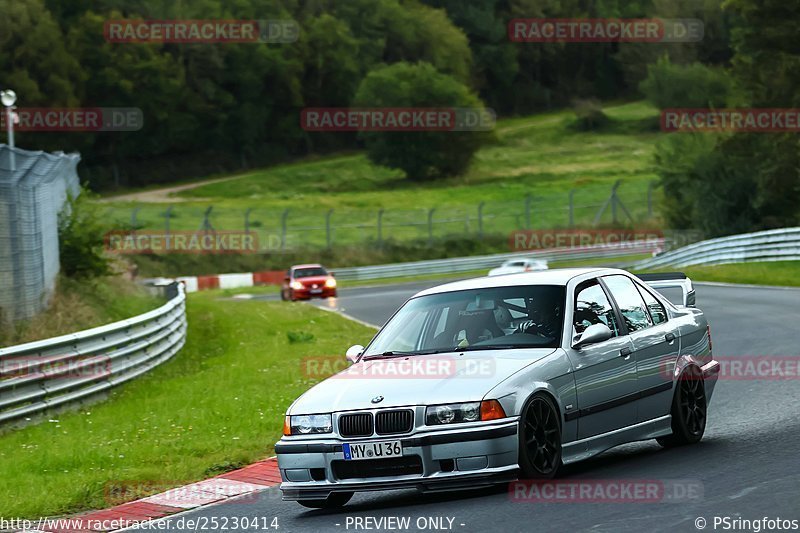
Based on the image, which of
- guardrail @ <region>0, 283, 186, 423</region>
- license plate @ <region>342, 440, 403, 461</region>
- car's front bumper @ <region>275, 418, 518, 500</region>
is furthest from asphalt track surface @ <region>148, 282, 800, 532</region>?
guardrail @ <region>0, 283, 186, 423</region>

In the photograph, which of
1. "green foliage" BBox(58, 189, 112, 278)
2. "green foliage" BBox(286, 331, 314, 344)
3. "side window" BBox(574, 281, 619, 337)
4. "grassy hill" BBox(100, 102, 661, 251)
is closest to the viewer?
"side window" BBox(574, 281, 619, 337)

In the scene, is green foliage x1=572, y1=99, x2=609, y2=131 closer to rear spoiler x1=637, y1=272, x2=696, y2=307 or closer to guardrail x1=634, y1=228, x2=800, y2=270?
guardrail x1=634, y1=228, x2=800, y2=270

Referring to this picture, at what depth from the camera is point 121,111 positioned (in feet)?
348

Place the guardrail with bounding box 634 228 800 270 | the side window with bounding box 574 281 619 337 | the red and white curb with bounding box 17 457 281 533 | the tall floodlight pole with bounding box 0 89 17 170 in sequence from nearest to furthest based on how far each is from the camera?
1. the red and white curb with bounding box 17 457 281 533
2. the side window with bounding box 574 281 619 337
3. the tall floodlight pole with bounding box 0 89 17 170
4. the guardrail with bounding box 634 228 800 270

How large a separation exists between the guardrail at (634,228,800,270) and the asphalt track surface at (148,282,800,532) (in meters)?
22.9

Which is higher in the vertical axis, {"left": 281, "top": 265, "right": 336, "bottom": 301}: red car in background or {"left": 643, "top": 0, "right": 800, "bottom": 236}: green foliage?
{"left": 643, "top": 0, "right": 800, "bottom": 236}: green foliage

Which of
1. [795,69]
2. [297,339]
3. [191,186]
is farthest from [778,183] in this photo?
[191,186]

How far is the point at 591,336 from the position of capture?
9148 mm

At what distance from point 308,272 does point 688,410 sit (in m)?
32.9

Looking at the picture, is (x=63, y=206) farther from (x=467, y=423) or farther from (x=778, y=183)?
(x=778, y=183)

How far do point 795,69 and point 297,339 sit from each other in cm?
2669

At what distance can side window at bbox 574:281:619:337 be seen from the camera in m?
9.64

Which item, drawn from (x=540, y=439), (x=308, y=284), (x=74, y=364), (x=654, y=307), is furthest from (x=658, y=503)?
(x=308, y=284)

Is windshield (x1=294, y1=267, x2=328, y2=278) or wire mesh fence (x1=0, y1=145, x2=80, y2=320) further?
windshield (x1=294, y1=267, x2=328, y2=278)
